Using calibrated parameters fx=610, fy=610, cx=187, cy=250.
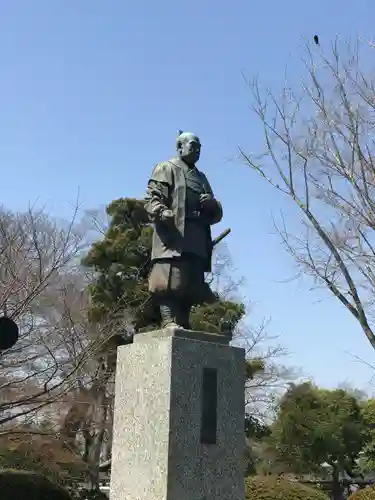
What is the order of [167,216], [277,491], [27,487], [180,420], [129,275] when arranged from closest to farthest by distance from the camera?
[180,420] < [167,216] < [27,487] < [277,491] < [129,275]

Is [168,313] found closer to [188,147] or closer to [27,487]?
[188,147]

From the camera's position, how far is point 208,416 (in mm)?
5543

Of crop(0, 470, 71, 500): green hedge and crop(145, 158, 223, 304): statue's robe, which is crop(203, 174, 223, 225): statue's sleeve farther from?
crop(0, 470, 71, 500): green hedge

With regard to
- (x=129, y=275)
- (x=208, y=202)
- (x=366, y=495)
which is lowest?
(x=366, y=495)

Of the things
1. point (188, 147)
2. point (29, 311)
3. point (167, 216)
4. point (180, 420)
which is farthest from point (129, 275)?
point (180, 420)

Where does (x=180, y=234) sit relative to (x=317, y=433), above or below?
above

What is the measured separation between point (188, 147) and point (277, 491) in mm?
7592

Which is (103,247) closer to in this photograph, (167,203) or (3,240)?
(3,240)

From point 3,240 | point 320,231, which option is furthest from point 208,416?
point 320,231

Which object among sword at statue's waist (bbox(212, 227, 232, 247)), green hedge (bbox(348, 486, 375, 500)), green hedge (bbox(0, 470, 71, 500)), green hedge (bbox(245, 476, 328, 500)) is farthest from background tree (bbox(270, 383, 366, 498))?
sword at statue's waist (bbox(212, 227, 232, 247))

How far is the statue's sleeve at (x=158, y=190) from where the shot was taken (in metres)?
6.05

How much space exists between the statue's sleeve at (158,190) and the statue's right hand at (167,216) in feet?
0.15

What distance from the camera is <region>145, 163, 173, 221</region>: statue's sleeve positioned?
6.05 m

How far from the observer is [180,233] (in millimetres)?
6066
